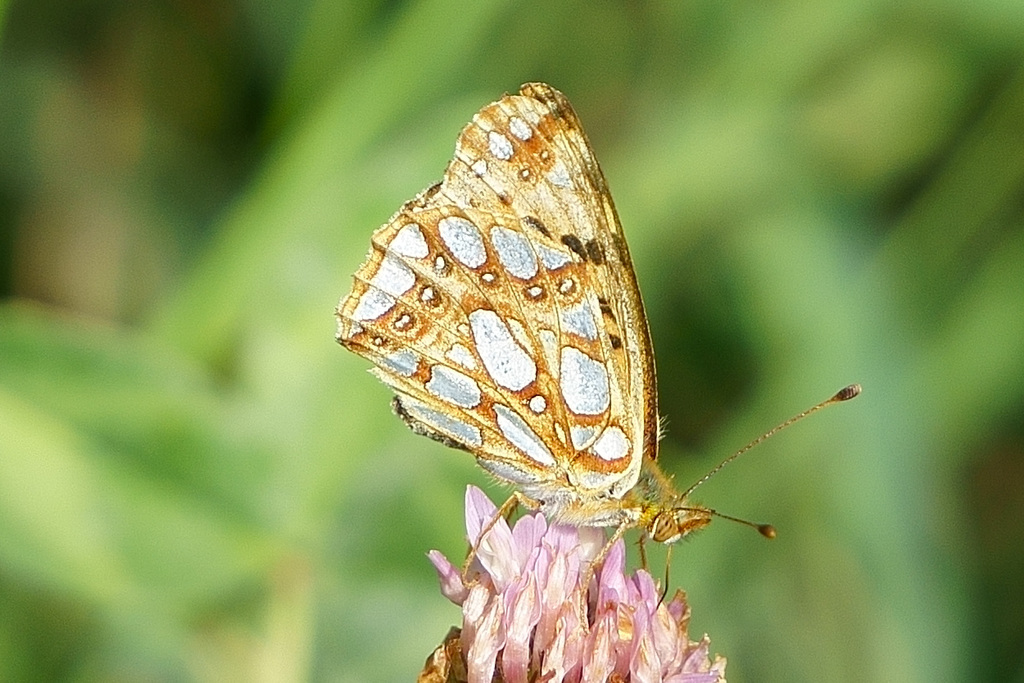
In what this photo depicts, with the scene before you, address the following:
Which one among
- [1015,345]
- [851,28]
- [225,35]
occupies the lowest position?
[1015,345]

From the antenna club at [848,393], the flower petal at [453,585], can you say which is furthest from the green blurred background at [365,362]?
the antenna club at [848,393]

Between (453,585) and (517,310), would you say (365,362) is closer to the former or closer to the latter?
(517,310)

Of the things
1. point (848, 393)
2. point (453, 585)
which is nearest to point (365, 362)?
point (453, 585)

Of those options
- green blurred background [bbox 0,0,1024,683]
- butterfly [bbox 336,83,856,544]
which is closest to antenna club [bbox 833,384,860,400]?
butterfly [bbox 336,83,856,544]

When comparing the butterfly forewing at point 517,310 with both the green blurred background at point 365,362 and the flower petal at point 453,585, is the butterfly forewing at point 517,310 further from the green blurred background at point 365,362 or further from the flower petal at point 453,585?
the green blurred background at point 365,362

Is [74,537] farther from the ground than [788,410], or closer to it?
farther from the ground

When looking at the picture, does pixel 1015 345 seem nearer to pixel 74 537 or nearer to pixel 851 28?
pixel 851 28

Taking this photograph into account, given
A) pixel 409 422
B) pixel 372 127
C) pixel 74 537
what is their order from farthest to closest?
pixel 372 127 → pixel 74 537 → pixel 409 422

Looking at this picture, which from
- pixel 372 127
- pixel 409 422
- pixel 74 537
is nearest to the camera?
pixel 409 422

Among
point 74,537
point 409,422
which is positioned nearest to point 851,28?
point 409,422
